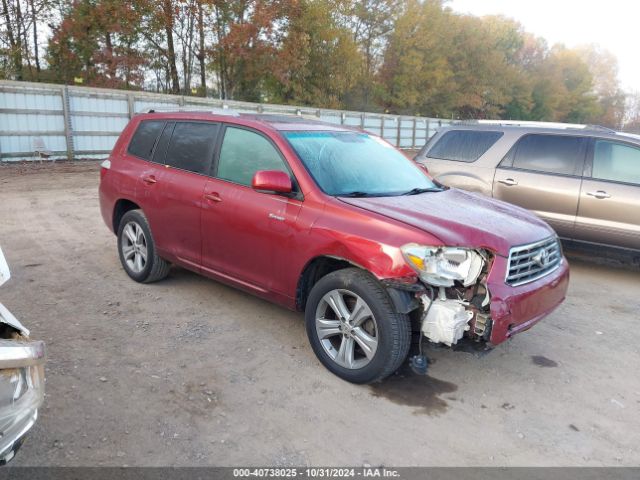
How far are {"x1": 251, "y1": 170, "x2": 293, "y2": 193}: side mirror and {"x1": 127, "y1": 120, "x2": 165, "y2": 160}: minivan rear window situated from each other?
198 centimetres

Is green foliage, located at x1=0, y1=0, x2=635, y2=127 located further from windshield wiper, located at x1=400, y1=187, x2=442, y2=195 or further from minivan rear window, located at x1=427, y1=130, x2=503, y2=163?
windshield wiper, located at x1=400, y1=187, x2=442, y2=195

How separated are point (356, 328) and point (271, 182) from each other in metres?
1.21

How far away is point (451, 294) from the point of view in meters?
3.27

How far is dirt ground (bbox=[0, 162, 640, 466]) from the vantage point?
9.11 ft

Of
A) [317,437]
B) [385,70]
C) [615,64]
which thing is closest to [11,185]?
[317,437]

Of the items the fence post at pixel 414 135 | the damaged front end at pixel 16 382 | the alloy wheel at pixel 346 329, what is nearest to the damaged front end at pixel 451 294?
the alloy wheel at pixel 346 329

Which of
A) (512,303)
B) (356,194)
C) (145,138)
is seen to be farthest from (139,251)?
(512,303)

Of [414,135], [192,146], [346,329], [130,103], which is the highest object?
[130,103]

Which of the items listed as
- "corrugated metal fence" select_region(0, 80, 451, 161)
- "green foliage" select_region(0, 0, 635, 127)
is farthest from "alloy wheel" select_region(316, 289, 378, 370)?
"green foliage" select_region(0, 0, 635, 127)

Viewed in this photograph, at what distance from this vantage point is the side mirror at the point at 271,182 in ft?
12.0

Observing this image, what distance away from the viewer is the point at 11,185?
1128 cm

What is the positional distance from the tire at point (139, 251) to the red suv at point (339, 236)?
20 mm

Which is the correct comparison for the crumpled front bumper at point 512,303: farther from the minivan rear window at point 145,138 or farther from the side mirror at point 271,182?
the minivan rear window at point 145,138

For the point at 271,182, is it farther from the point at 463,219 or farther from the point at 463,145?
the point at 463,145
